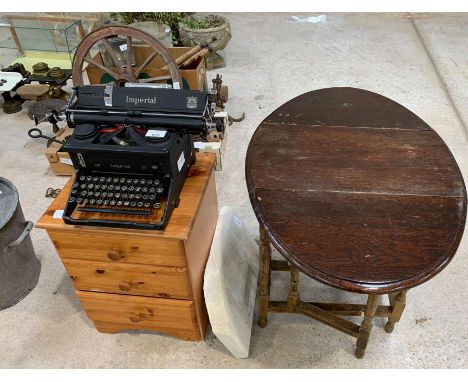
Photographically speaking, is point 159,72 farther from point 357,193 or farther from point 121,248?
point 357,193

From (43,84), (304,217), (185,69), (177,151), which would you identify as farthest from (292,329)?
(43,84)

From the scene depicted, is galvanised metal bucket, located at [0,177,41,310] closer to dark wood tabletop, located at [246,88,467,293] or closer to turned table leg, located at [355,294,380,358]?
dark wood tabletop, located at [246,88,467,293]

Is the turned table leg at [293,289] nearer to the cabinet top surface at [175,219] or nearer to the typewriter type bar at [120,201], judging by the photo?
the cabinet top surface at [175,219]

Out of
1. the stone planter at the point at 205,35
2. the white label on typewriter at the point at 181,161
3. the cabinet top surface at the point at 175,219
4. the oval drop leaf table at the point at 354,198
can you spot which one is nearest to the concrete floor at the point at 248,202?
the oval drop leaf table at the point at 354,198


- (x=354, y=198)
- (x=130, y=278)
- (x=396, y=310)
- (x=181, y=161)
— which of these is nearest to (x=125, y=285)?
(x=130, y=278)

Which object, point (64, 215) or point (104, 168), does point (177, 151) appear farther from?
point (64, 215)

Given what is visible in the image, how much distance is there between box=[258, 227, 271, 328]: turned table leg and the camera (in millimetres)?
1715

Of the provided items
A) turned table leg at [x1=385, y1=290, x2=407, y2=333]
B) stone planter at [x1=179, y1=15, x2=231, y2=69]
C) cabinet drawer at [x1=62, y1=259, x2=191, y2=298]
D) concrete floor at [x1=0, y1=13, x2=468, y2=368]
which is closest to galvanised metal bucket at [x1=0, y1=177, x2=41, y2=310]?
concrete floor at [x1=0, y1=13, x2=468, y2=368]

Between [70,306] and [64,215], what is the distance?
2.96 feet

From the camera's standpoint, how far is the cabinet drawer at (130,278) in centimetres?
162

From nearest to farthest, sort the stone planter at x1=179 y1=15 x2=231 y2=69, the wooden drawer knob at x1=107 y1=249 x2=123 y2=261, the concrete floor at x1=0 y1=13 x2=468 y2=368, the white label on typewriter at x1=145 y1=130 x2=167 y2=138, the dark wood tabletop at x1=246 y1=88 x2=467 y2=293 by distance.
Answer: the dark wood tabletop at x1=246 y1=88 x2=467 y2=293
the white label on typewriter at x1=145 y1=130 x2=167 y2=138
the wooden drawer knob at x1=107 y1=249 x2=123 y2=261
the concrete floor at x1=0 y1=13 x2=468 y2=368
the stone planter at x1=179 y1=15 x2=231 y2=69

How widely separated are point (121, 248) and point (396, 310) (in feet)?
4.06

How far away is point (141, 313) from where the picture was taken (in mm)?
1821

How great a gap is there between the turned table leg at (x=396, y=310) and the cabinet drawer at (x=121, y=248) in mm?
958
